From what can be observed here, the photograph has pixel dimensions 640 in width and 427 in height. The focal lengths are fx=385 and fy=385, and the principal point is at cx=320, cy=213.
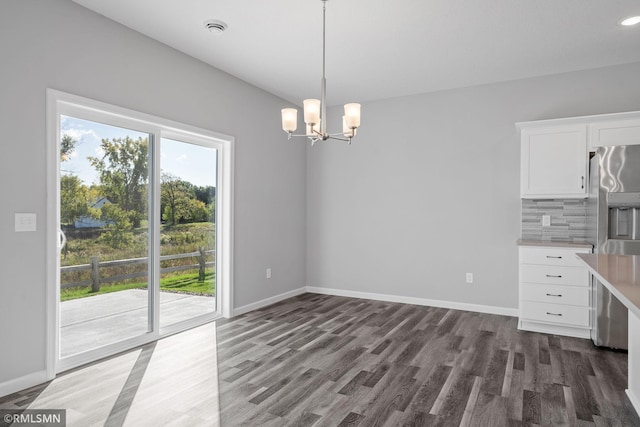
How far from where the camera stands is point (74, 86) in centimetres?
285

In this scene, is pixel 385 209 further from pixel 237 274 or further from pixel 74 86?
pixel 74 86

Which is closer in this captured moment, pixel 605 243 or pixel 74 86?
pixel 74 86

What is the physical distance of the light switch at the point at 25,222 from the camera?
2.53 m

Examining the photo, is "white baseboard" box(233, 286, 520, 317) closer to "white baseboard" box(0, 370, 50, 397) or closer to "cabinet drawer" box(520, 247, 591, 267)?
"cabinet drawer" box(520, 247, 591, 267)

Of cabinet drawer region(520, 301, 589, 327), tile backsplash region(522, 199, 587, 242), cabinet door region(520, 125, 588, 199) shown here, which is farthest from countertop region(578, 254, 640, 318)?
tile backsplash region(522, 199, 587, 242)

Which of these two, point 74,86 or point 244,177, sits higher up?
point 74,86

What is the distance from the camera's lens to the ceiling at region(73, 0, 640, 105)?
289 cm

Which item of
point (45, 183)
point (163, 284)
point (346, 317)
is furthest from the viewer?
point (346, 317)

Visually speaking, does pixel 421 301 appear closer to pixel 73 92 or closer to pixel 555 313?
pixel 555 313

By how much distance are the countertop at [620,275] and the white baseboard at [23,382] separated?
3319 millimetres

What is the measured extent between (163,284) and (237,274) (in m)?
0.91

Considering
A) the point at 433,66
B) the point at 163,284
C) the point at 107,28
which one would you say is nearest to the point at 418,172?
the point at 433,66

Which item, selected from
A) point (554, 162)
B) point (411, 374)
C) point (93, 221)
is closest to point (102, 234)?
point (93, 221)

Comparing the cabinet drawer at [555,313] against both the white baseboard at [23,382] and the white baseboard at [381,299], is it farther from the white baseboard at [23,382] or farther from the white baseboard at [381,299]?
the white baseboard at [23,382]
